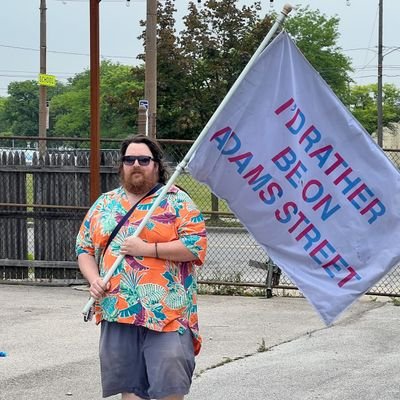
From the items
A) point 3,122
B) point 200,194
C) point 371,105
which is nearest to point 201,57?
point 200,194

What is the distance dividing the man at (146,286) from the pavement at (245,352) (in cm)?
191

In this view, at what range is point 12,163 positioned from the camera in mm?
11984

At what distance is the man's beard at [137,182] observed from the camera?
4750 mm

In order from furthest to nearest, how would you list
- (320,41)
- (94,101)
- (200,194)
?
(320,41)
(200,194)
(94,101)

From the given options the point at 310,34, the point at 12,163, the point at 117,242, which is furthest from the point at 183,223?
the point at 310,34

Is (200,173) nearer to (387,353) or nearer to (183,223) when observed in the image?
(183,223)

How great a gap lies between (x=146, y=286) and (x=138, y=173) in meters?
0.57

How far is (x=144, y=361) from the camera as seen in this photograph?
470 centimetres

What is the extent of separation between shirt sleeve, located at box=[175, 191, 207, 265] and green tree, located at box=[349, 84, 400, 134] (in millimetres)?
60254

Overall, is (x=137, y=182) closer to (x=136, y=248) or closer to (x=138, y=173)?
(x=138, y=173)

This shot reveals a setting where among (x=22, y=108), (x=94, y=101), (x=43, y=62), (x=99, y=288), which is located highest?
(x=22, y=108)

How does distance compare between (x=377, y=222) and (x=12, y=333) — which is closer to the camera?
(x=377, y=222)

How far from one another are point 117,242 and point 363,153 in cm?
136

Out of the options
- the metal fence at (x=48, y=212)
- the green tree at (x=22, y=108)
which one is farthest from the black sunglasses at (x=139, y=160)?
the green tree at (x=22, y=108)
